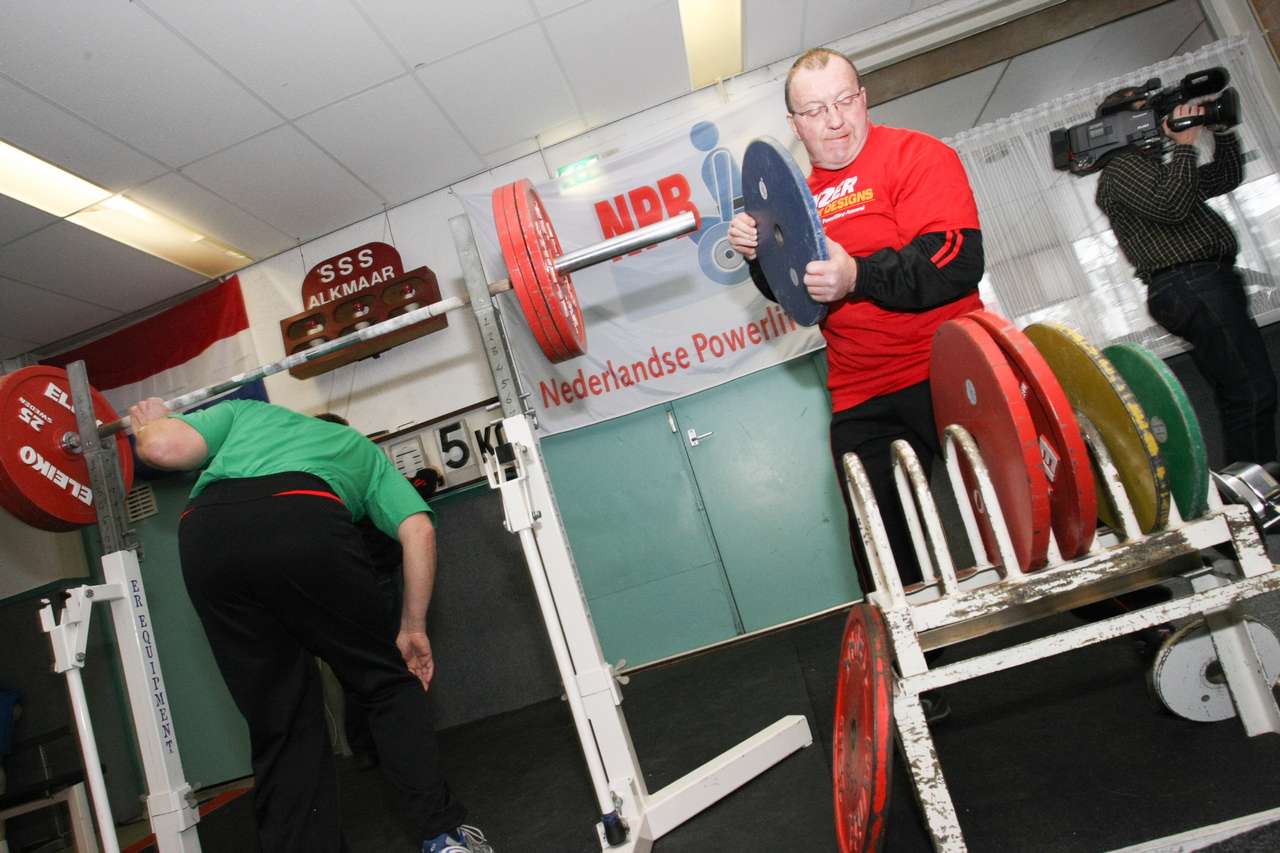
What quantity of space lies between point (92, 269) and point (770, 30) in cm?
381

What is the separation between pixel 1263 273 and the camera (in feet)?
10.1

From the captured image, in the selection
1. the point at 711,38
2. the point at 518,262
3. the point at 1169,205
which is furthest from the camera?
the point at 711,38

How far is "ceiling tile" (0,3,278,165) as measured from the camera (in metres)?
2.49

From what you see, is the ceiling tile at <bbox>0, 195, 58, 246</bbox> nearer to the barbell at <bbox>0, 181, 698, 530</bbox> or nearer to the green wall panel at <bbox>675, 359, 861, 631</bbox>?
the barbell at <bbox>0, 181, 698, 530</bbox>

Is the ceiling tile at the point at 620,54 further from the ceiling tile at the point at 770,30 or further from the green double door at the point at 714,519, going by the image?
the green double door at the point at 714,519

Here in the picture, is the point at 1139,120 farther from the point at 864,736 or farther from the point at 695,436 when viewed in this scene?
the point at 864,736

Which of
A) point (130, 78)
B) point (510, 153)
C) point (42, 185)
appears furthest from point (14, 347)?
point (510, 153)

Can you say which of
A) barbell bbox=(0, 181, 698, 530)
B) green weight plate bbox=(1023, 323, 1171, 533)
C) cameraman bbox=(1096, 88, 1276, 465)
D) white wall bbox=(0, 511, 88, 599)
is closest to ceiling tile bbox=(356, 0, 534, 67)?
barbell bbox=(0, 181, 698, 530)

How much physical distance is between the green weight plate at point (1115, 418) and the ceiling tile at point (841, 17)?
2.90 meters

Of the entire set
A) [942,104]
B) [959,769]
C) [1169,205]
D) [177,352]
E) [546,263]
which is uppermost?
[177,352]

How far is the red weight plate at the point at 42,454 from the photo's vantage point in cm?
212

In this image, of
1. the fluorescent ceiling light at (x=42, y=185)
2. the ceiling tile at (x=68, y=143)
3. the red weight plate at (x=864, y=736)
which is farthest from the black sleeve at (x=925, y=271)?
the fluorescent ceiling light at (x=42, y=185)

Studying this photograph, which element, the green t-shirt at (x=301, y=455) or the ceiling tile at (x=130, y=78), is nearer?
the green t-shirt at (x=301, y=455)

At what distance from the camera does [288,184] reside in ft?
12.0
